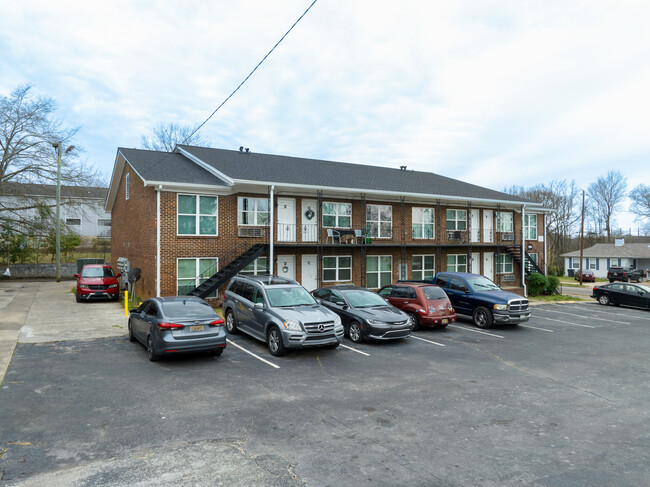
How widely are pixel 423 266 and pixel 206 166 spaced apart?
41.7 ft

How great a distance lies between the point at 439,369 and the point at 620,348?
6532 millimetres

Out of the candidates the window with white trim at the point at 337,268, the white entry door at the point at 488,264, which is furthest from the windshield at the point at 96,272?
the white entry door at the point at 488,264

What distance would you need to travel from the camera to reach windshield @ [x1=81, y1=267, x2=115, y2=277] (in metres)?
19.0

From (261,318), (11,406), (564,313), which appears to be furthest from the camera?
(564,313)

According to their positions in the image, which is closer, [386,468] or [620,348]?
[386,468]

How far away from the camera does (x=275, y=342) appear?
9805mm

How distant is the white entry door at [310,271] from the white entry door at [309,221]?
908mm

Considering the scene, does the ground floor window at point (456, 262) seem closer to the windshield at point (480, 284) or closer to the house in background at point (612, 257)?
the windshield at point (480, 284)

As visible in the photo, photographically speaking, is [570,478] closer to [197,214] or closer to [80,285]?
[197,214]

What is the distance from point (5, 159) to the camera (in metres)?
26.3

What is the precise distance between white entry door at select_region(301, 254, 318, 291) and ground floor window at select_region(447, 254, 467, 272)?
8525 millimetres

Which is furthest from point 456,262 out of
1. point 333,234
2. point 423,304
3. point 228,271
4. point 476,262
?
point 228,271

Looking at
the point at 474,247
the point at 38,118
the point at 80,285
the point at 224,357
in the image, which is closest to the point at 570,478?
the point at 224,357

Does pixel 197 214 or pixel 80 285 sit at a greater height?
pixel 197 214
